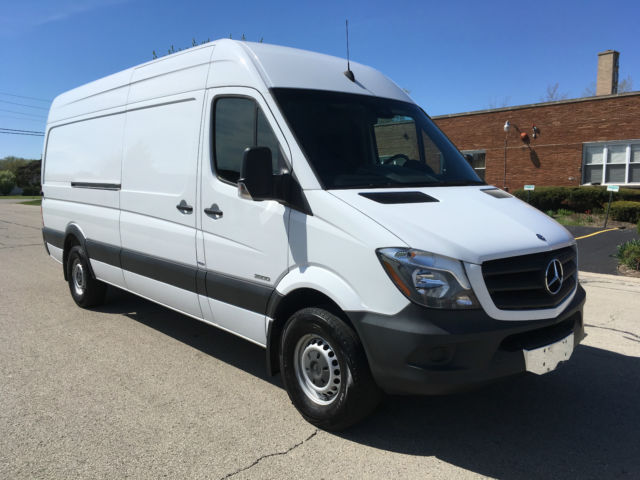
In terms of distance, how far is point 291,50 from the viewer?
14.1ft

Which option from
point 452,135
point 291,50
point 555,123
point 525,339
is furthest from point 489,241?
point 452,135

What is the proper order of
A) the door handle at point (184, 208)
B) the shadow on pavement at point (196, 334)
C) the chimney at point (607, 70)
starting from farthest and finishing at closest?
the chimney at point (607, 70) → the shadow on pavement at point (196, 334) → the door handle at point (184, 208)

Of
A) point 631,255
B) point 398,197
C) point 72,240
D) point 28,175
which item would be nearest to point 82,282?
point 72,240

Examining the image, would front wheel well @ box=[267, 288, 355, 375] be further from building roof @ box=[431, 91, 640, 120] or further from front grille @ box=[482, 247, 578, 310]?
building roof @ box=[431, 91, 640, 120]

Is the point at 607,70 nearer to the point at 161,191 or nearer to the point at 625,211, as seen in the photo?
the point at 625,211

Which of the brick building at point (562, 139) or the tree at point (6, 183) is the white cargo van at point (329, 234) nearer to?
the brick building at point (562, 139)

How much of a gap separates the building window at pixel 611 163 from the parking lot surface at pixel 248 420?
16.1 meters

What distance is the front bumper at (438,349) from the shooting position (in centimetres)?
286

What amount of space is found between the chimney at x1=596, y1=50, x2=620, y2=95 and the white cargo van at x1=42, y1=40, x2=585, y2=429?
72.8 feet

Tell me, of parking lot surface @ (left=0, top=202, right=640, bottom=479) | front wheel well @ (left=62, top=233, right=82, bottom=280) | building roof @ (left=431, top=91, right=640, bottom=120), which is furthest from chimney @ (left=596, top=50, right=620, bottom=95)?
front wheel well @ (left=62, top=233, right=82, bottom=280)

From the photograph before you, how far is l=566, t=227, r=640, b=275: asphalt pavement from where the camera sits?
363 inches

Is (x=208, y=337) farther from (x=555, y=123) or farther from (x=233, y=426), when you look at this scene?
(x=555, y=123)

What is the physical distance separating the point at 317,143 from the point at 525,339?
1827mm

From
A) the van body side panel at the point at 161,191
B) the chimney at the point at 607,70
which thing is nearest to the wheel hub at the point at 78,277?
the van body side panel at the point at 161,191
